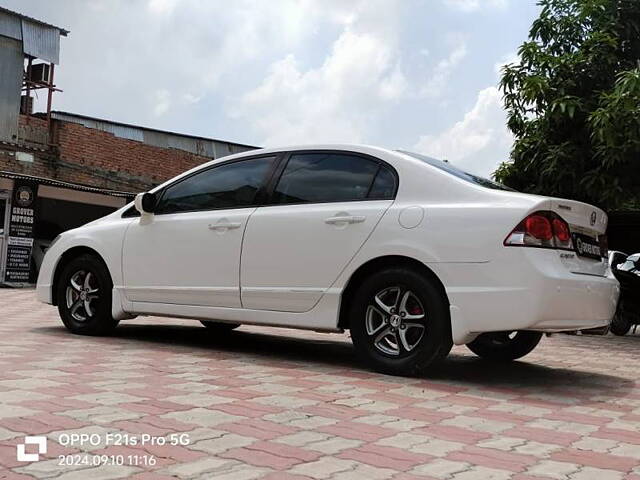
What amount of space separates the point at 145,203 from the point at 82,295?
1081mm

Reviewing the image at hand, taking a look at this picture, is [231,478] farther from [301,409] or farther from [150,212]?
[150,212]

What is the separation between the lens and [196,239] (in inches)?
223

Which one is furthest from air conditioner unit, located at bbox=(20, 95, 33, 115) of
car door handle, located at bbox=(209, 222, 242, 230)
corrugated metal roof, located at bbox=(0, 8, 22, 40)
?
car door handle, located at bbox=(209, 222, 242, 230)

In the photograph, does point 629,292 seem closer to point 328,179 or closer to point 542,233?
point 542,233

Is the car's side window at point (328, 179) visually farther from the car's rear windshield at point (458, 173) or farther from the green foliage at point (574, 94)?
the green foliage at point (574, 94)

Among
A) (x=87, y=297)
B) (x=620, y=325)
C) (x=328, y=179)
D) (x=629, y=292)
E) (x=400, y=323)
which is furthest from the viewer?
(x=620, y=325)

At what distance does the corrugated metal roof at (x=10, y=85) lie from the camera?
18.0 meters

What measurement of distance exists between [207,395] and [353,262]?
145cm

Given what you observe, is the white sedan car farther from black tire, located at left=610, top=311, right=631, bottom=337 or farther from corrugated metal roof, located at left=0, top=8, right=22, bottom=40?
corrugated metal roof, located at left=0, top=8, right=22, bottom=40

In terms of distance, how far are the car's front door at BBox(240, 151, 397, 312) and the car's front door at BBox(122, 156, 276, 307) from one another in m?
0.16

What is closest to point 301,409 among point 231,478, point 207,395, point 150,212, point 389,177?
point 207,395

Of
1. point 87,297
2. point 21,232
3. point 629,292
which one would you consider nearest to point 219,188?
point 87,297

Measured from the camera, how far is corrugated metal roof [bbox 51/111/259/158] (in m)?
25.8

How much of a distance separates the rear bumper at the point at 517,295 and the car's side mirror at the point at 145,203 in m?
2.76
